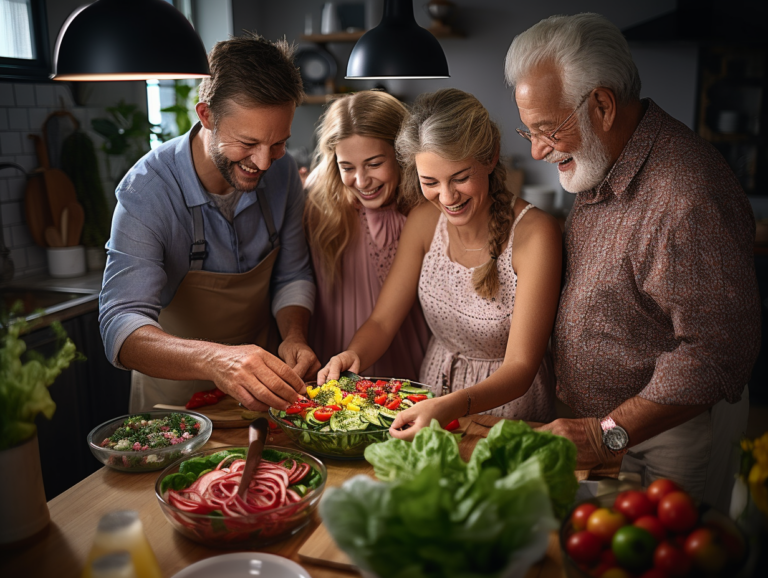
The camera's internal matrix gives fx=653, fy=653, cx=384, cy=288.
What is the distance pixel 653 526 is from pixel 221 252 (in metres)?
1.56

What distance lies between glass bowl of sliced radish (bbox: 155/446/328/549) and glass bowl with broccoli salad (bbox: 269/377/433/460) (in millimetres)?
124

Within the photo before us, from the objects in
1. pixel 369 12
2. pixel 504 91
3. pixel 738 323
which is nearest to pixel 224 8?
pixel 369 12

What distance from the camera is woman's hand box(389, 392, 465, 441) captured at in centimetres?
139

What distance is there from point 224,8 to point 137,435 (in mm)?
4259

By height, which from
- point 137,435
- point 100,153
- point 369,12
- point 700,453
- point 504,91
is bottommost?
point 700,453

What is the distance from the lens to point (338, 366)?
1852 mm

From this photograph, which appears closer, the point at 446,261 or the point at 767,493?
the point at 767,493

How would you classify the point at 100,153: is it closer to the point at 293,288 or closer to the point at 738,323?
the point at 293,288

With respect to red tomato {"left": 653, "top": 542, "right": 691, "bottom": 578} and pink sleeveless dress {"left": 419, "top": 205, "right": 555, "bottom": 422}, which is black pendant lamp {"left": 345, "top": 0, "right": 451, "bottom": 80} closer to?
pink sleeveless dress {"left": 419, "top": 205, "right": 555, "bottom": 422}

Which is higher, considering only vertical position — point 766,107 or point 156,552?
point 766,107

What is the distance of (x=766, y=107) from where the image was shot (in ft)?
15.4

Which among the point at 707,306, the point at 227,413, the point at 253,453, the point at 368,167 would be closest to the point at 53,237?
the point at 368,167

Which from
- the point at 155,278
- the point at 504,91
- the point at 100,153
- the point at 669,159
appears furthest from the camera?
the point at 504,91

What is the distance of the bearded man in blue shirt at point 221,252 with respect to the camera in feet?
5.58
